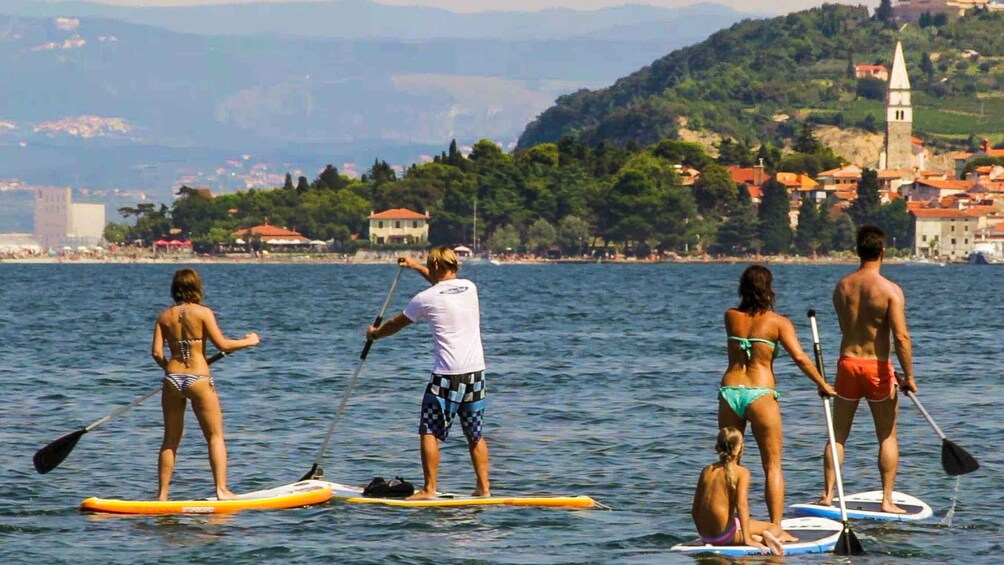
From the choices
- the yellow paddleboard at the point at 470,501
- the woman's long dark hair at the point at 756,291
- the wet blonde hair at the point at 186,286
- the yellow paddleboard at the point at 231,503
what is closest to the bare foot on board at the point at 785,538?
the woman's long dark hair at the point at 756,291

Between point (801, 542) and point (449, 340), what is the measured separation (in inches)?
133

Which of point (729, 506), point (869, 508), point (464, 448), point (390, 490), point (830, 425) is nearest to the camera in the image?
point (729, 506)

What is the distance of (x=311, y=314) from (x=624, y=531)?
175 feet

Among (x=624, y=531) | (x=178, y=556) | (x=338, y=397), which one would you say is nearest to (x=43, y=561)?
(x=178, y=556)

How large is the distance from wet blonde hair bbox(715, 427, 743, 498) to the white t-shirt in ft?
9.65

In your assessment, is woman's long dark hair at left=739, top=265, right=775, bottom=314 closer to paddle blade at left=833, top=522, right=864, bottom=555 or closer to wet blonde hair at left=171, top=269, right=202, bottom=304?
paddle blade at left=833, top=522, right=864, bottom=555

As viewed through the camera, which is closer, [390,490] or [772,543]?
[772,543]

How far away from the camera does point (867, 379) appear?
48.2 feet

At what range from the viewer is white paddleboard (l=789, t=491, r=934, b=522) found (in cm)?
1502

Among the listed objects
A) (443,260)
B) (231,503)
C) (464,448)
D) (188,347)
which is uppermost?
(443,260)

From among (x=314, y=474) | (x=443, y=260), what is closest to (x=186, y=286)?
(x=443, y=260)

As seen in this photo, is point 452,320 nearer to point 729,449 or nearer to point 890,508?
point 729,449

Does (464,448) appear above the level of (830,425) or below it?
below

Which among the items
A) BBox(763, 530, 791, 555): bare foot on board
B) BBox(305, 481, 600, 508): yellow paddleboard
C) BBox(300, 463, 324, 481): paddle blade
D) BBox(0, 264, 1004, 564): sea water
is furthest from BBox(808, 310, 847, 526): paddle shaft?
BBox(300, 463, 324, 481): paddle blade
